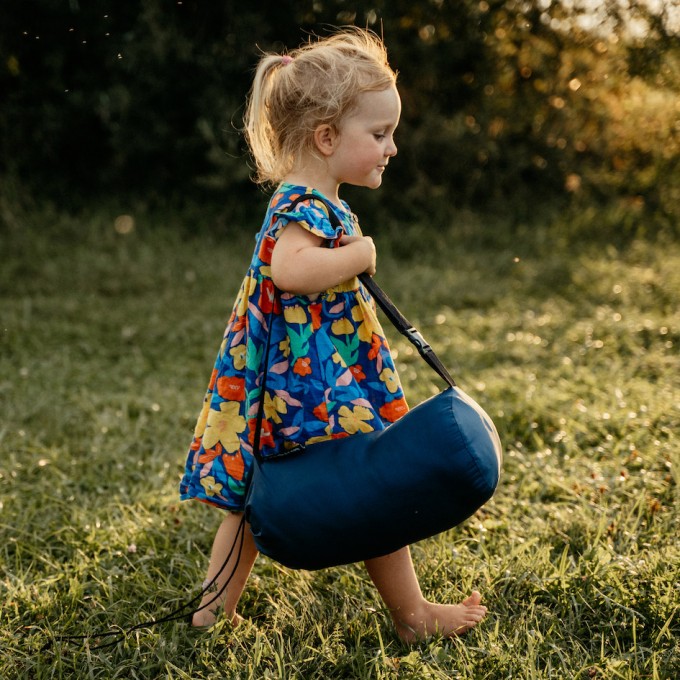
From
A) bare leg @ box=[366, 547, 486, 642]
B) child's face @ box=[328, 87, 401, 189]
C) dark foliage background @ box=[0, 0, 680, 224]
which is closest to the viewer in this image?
child's face @ box=[328, 87, 401, 189]

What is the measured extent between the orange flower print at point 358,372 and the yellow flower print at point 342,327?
0.28 ft

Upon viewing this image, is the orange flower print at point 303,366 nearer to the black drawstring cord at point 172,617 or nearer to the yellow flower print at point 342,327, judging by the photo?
the yellow flower print at point 342,327

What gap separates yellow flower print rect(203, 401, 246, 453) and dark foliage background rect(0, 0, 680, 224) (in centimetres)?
599

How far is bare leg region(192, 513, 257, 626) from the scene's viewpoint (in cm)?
212

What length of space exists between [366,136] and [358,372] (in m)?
0.56

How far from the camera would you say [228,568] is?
215 cm

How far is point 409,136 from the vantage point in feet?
26.1

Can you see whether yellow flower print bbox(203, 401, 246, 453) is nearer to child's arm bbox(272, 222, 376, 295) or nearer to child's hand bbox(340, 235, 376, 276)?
child's arm bbox(272, 222, 376, 295)

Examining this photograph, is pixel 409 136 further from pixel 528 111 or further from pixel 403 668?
pixel 403 668

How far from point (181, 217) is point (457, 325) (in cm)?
366

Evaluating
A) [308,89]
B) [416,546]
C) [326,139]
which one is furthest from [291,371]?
[416,546]

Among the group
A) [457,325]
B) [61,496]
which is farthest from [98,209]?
[61,496]

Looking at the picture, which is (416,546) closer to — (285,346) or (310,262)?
(285,346)

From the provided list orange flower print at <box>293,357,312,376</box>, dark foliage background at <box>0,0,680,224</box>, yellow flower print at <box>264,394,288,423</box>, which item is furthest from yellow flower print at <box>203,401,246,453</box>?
dark foliage background at <box>0,0,680,224</box>
